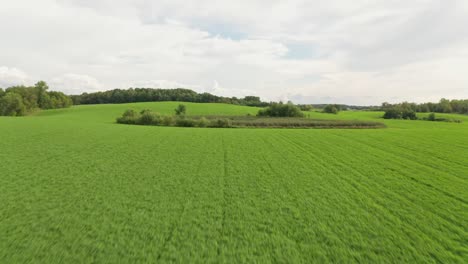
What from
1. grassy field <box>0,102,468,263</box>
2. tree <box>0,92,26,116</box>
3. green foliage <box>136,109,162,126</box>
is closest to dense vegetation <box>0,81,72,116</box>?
tree <box>0,92,26,116</box>

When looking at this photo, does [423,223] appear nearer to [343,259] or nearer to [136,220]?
[343,259]

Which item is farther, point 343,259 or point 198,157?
point 198,157

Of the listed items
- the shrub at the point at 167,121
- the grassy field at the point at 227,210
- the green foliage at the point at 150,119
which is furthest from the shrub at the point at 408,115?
the green foliage at the point at 150,119

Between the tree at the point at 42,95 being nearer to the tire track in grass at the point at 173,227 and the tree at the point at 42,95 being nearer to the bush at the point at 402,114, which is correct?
the tire track in grass at the point at 173,227

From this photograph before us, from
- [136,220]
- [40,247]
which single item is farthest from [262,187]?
[40,247]


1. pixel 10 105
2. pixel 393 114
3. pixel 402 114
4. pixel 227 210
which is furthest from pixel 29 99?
pixel 402 114

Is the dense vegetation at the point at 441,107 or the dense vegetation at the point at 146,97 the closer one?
the dense vegetation at the point at 441,107
